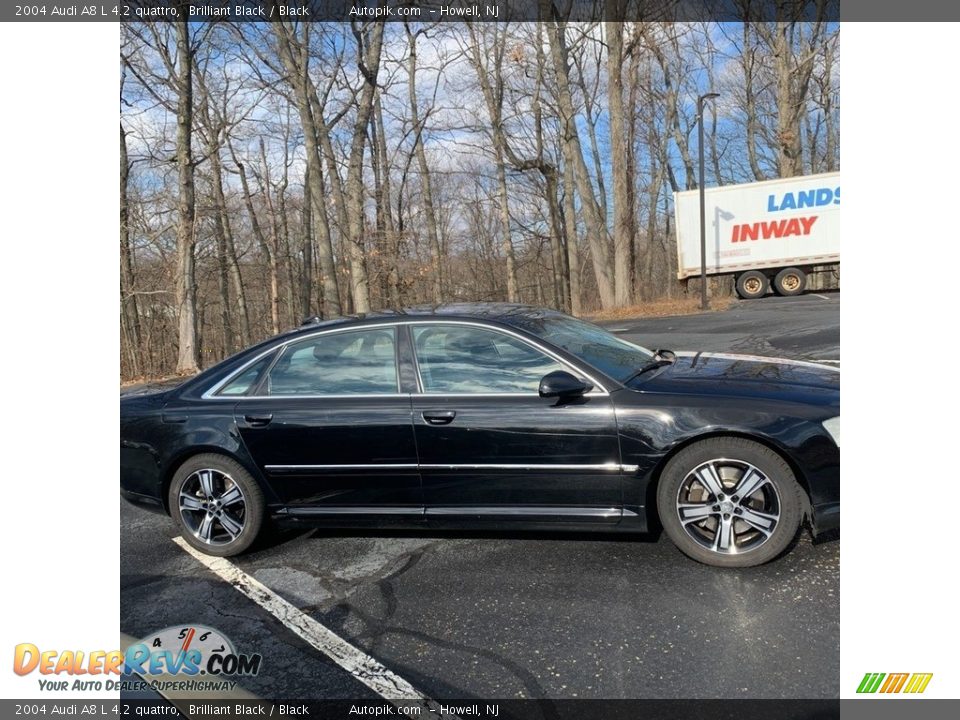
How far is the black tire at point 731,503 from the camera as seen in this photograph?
3.29 m

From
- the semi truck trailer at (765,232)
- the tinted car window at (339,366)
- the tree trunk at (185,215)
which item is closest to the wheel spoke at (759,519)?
the tinted car window at (339,366)

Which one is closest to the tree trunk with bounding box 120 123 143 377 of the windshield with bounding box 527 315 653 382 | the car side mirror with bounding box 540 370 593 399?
the windshield with bounding box 527 315 653 382

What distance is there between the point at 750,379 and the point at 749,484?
636mm

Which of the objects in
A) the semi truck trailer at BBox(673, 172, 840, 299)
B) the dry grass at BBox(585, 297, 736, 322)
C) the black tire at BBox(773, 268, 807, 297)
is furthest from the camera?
the black tire at BBox(773, 268, 807, 297)

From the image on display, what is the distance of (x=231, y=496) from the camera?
407 cm

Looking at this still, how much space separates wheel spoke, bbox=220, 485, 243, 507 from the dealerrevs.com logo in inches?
39.7

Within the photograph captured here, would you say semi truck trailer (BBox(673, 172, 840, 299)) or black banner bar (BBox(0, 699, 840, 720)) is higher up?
semi truck trailer (BBox(673, 172, 840, 299))

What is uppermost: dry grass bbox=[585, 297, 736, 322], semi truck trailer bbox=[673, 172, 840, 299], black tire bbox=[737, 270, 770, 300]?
semi truck trailer bbox=[673, 172, 840, 299]

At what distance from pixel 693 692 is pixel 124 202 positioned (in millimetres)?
24136

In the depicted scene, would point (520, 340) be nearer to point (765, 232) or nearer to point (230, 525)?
point (230, 525)

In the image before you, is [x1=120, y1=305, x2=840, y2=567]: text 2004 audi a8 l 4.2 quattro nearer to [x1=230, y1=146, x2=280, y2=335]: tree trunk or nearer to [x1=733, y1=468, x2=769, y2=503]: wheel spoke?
[x1=733, y1=468, x2=769, y2=503]: wheel spoke

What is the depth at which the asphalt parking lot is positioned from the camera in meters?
2.61

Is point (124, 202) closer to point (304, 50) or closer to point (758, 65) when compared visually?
point (304, 50)

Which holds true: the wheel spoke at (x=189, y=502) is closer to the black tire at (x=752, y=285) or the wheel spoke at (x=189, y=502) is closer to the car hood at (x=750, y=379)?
the car hood at (x=750, y=379)
